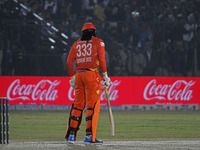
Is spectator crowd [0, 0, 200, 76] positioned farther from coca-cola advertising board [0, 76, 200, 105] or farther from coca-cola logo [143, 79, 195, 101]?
coca-cola logo [143, 79, 195, 101]

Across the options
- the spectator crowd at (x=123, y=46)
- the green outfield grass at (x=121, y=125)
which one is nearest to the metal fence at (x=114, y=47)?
the spectator crowd at (x=123, y=46)

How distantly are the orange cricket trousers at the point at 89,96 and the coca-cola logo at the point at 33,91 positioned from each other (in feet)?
36.7

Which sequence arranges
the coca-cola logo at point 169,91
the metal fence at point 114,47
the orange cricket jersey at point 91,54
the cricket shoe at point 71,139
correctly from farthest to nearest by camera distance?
the metal fence at point 114,47
the coca-cola logo at point 169,91
the cricket shoe at point 71,139
the orange cricket jersey at point 91,54

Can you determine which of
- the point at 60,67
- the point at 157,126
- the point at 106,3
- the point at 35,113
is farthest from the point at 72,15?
the point at 157,126

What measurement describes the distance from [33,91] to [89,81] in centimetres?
1148

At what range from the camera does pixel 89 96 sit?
936cm

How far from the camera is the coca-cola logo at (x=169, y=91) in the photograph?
68.7 ft

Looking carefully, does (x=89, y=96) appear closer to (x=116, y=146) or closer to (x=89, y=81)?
(x=89, y=81)

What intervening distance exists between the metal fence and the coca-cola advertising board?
56 centimetres

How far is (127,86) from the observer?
20906mm

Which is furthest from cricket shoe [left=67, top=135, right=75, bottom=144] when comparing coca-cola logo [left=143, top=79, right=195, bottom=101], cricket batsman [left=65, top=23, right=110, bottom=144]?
coca-cola logo [left=143, top=79, right=195, bottom=101]

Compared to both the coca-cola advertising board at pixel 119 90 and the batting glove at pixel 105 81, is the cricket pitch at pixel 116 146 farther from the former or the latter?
the coca-cola advertising board at pixel 119 90

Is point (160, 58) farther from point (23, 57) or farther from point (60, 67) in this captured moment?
point (23, 57)

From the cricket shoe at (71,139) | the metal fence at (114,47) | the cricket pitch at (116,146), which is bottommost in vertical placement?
the cricket pitch at (116,146)
